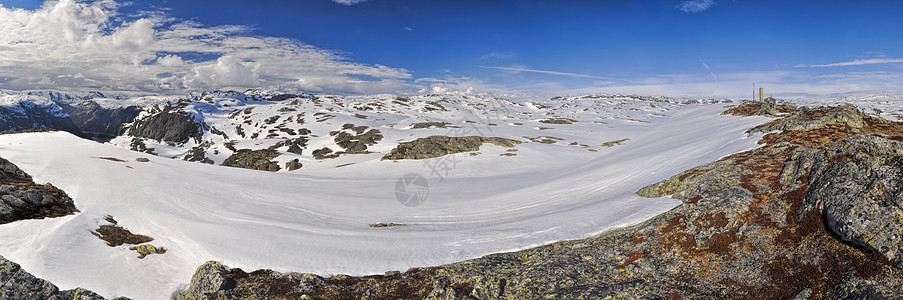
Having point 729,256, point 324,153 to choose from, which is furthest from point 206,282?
point 324,153

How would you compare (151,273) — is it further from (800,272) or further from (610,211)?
(800,272)

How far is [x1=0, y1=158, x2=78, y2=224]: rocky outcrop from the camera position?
68.2 ft

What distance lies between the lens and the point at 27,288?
14758mm

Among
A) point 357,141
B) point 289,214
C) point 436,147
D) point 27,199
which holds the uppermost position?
point 27,199

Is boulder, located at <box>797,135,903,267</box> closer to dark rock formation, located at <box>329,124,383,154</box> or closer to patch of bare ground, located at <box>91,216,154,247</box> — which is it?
patch of bare ground, located at <box>91,216,154,247</box>

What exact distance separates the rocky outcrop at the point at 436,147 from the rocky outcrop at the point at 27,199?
45529 millimetres

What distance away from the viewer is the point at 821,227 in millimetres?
12211

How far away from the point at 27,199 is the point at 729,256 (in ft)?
128

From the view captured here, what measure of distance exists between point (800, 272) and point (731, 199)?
226 inches

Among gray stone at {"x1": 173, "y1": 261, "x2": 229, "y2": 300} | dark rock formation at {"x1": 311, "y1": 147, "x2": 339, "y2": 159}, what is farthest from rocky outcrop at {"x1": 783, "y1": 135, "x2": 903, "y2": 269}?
dark rock formation at {"x1": 311, "y1": 147, "x2": 339, "y2": 159}

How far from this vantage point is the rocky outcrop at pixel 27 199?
2080 centimetres
